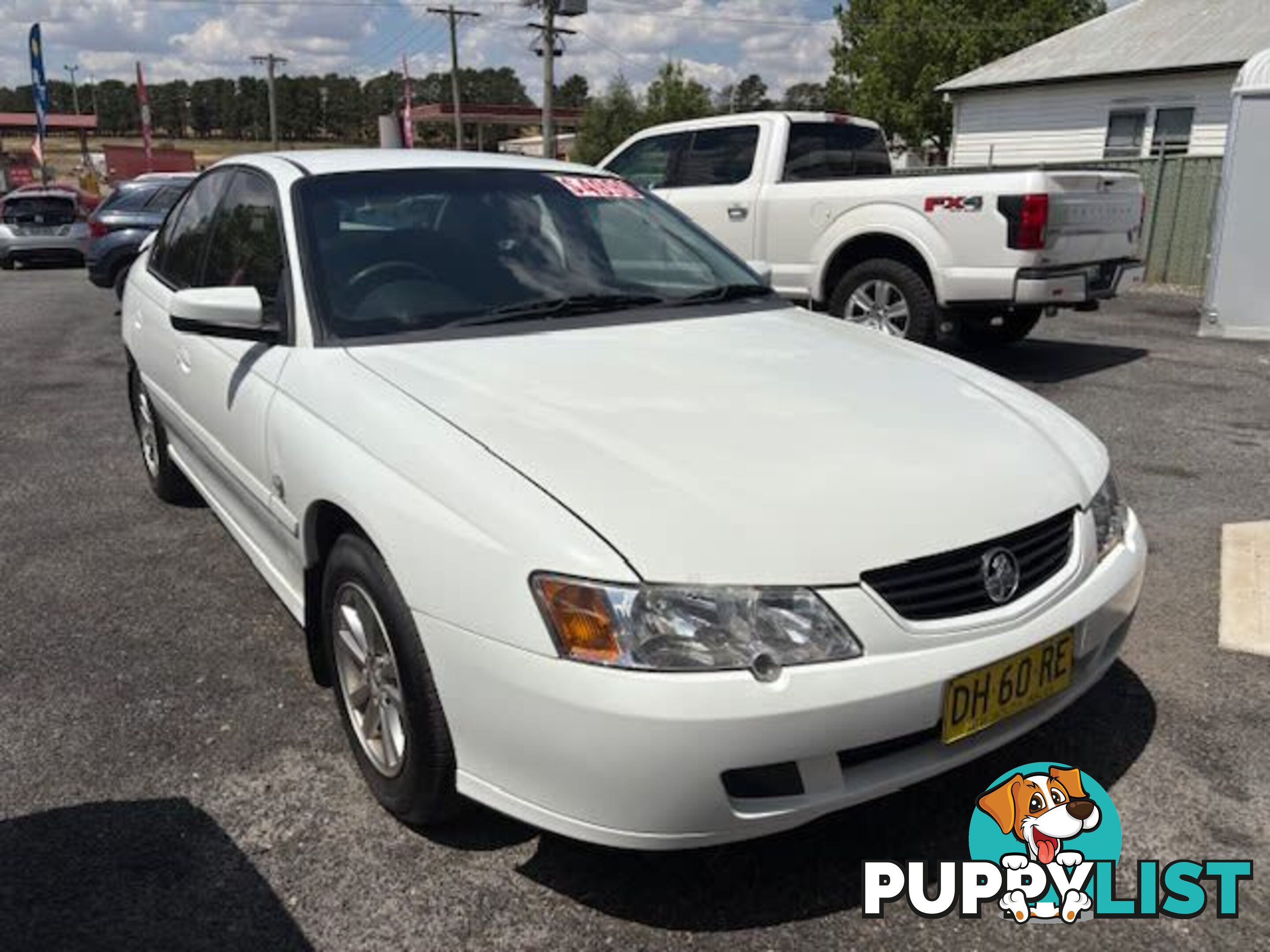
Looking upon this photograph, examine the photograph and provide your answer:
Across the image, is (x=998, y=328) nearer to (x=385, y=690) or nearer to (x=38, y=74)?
(x=385, y=690)

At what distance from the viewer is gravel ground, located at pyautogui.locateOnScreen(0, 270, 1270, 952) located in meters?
2.21

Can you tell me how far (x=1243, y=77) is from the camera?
363 inches

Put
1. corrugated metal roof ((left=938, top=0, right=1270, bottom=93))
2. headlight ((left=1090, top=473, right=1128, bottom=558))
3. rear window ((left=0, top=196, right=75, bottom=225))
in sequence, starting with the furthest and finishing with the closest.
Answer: corrugated metal roof ((left=938, top=0, right=1270, bottom=93)), rear window ((left=0, top=196, right=75, bottom=225)), headlight ((left=1090, top=473, right=1128, bottom=558))

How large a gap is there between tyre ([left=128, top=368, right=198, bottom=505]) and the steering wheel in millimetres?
1978

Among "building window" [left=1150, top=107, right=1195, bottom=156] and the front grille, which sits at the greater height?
"building window" [left=1150, top=107, right=1195, bottom=156]

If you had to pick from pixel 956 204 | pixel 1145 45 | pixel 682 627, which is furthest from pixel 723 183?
pixel 1145 45

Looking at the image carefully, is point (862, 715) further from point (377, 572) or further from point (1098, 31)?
point (1098, 31)

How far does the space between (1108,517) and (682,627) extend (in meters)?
1.33

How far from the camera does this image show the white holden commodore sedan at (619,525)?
194 cm

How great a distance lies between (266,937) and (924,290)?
6274 millimetres

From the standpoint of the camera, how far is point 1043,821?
2438 millimetres

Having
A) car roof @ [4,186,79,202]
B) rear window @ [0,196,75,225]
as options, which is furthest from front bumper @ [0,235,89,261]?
car roof @ [4,186,79,202]

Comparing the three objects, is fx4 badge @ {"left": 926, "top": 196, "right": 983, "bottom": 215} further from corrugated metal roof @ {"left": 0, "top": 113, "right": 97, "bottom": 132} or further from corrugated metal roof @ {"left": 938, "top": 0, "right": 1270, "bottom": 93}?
corrugated metal roof @ {"left": 0, "top": 113, "right": 97, "bottom": 132}

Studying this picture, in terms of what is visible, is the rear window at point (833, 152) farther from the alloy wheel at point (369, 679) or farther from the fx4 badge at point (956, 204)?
the alloy wheel at point (369, 679)
